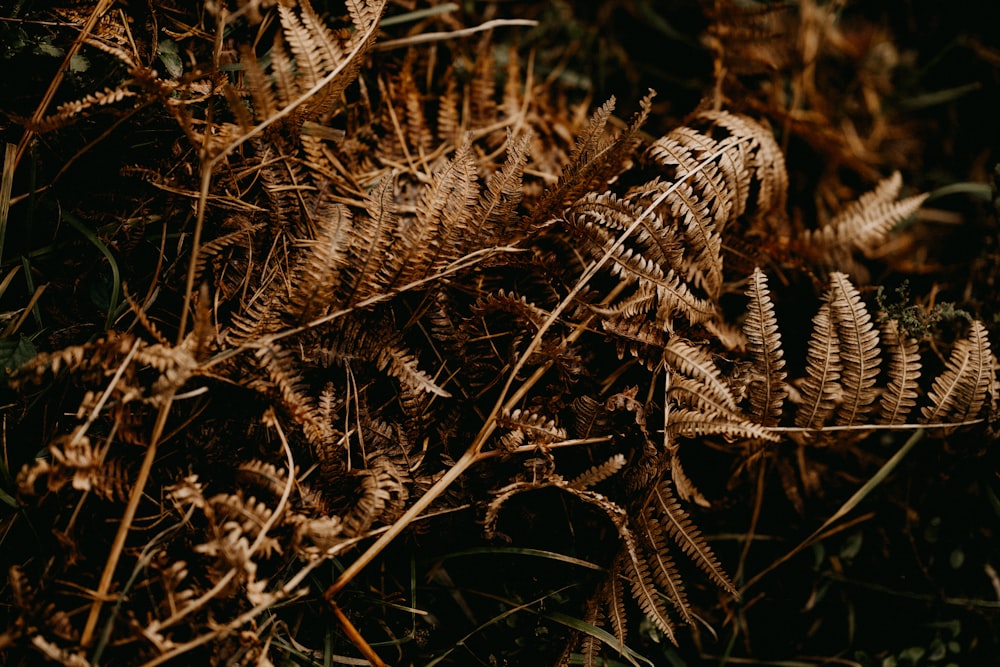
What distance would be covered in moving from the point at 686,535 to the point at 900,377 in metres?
0.72

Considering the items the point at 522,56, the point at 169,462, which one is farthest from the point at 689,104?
the point at 169,462

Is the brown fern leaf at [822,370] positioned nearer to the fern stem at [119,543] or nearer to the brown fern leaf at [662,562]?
the brown fern leaf at [662,562]

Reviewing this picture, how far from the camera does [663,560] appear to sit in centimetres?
165

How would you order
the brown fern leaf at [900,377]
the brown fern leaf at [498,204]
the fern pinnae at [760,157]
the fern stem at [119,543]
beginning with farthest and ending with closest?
1. the fern pinnae at [760,157]
2. the brown fern leaf at [900,377]
3. the brown fern leaf at [498,204]
4. the fern stem at [119,543]

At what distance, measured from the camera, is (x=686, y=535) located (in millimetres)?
1629

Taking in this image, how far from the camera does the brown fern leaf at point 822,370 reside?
1.64 metres

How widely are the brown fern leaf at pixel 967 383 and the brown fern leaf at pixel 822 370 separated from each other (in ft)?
0.96

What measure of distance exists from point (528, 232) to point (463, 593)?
3.44 ft

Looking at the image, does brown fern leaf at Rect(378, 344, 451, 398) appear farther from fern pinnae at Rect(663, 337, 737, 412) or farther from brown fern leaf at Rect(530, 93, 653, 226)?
fern pinnae at Rect(663, 337, 737, 412)

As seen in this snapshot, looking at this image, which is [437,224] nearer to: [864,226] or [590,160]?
[590,160]

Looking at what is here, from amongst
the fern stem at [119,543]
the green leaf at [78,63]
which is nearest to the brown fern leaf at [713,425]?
the fern stem at [119,543]

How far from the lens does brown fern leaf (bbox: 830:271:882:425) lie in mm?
1634

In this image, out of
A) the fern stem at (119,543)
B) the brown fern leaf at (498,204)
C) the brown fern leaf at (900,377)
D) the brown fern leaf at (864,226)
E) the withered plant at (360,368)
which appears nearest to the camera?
the fern stem at (119,543)

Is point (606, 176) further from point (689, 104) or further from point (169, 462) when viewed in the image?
point (169, 462)
